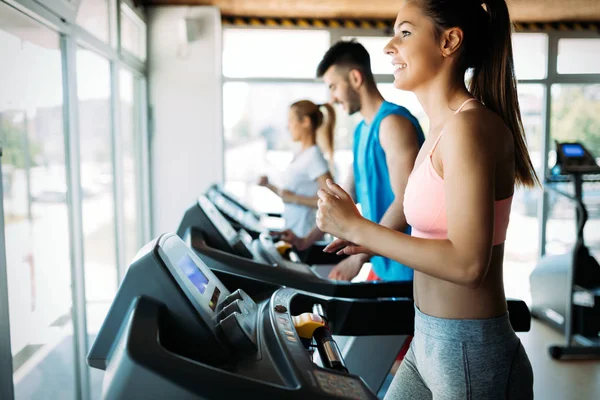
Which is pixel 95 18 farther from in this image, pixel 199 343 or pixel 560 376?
pixel 560 376

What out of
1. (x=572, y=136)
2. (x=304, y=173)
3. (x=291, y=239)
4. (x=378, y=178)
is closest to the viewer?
(x=378, y=178)

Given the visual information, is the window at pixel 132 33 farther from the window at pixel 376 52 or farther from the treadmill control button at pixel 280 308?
the treadmill control button at pixel 280 308

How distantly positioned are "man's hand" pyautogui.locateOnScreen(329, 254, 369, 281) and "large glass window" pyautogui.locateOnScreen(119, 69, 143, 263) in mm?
2807

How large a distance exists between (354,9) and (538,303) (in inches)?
125

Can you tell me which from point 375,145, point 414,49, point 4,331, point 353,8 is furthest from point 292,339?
point 353,8

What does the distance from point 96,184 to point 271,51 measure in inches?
109

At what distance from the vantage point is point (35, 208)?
2.41 metres

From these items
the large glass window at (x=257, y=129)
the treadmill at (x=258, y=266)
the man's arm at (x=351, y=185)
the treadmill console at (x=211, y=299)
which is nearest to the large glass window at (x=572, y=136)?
the large glass window at (x=257, y=129)

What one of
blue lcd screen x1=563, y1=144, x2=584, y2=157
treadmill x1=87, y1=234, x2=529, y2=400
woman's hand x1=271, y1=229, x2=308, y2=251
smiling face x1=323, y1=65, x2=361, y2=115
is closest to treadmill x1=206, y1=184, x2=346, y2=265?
woman's hand x1=271, y1=229, x2=308, y2=251

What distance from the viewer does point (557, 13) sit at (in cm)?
546

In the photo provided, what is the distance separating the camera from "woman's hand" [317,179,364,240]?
112 cm

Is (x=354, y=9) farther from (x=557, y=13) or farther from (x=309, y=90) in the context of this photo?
(x=557, y=13)

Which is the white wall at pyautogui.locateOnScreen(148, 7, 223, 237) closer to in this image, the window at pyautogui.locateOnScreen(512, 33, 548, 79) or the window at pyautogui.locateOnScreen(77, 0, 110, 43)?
the window at pyautogui.locateOnScreen(77, 0, 110, 43)

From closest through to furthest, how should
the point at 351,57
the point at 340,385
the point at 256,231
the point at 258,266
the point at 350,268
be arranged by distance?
the point at 340,385
the point at 258,266
the point at 350,268
the point at 351,57
the point at 256,231
